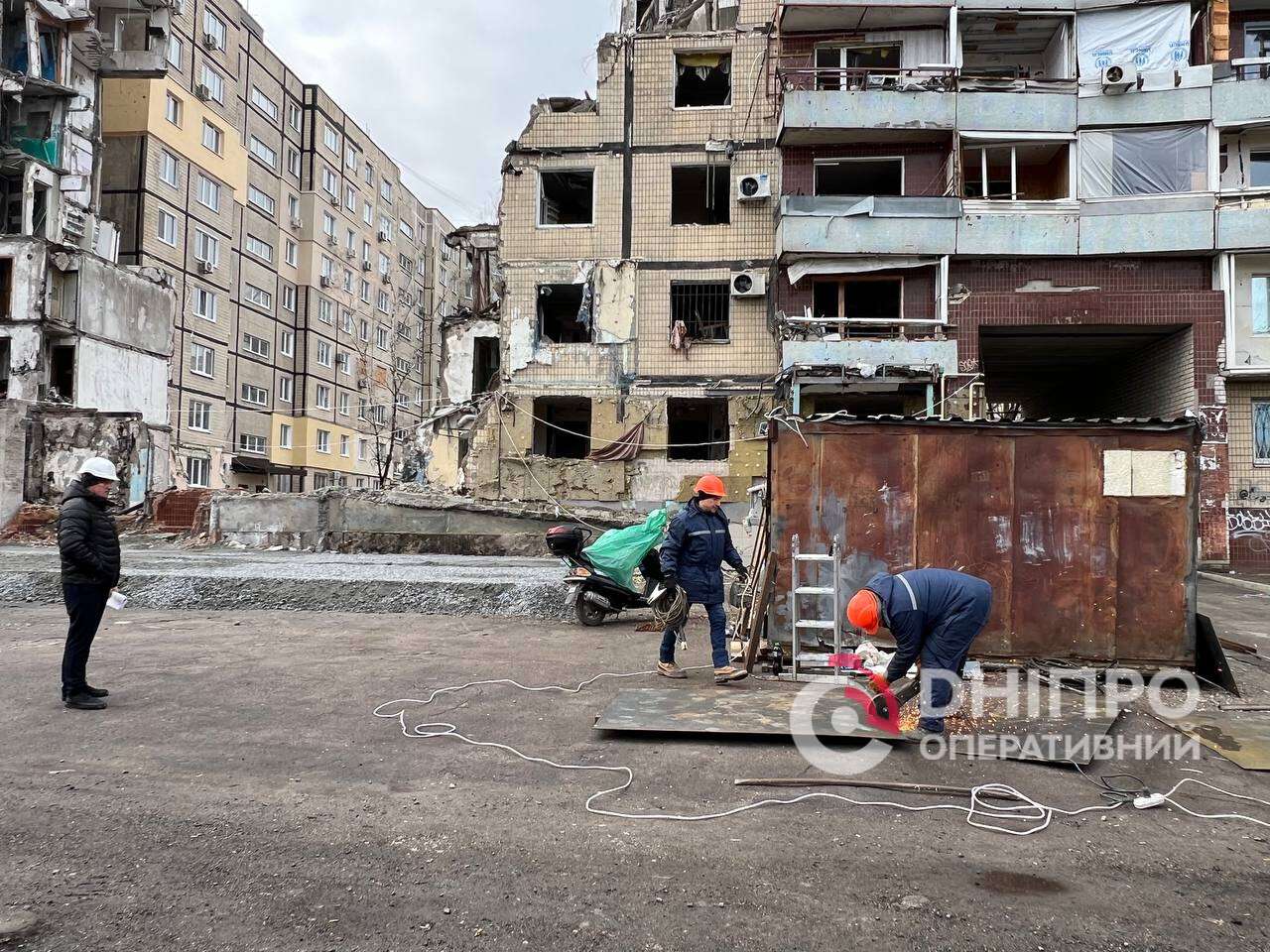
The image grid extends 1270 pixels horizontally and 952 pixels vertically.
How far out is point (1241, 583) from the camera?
16281 mm

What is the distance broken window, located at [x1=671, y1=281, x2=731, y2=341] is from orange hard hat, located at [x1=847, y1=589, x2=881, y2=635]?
1836 centimetres

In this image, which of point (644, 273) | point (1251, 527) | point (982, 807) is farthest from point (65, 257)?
point (1251, 527)

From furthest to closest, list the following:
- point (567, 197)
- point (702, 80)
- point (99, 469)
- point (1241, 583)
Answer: point (567, 197) → point (702, 80) → point (1241, 583) → point (99, 469)

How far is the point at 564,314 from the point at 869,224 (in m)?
9.40

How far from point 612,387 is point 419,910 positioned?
20.5 m

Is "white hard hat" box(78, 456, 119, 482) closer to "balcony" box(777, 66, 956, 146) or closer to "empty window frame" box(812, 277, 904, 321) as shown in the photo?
"empty window frame" box(812, 277, 904, 321)

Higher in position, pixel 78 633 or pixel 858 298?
pixel 858 298

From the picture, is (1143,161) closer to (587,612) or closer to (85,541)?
(587,612)

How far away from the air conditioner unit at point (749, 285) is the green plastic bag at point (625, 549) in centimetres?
1378

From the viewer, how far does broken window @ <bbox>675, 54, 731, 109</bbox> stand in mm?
23531

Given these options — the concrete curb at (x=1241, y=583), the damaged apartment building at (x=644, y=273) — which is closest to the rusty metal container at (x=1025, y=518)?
the concrete curb at (x=1241, y=583)

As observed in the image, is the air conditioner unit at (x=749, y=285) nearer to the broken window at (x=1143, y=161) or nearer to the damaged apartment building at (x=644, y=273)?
the damaged apartment building at (x=644, y=273)

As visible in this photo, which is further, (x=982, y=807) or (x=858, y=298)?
(x=858, y=298)

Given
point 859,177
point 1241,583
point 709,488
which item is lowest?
point 1241,583
